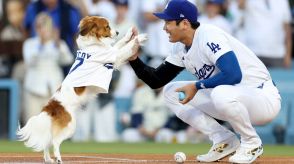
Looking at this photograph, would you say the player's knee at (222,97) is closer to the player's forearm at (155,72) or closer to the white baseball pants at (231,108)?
the white baseball pants at (231,108)

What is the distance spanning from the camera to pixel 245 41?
547 inches

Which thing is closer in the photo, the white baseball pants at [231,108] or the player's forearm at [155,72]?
the white baseball pants at [231,108]

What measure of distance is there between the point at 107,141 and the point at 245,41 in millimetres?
2705

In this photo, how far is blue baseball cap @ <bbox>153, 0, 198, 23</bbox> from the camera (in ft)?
26.6

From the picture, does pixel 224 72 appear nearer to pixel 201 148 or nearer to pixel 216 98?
pixel 216 98

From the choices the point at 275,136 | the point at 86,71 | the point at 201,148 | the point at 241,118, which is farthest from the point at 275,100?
A: the point at 275,136

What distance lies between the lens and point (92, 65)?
8312mm

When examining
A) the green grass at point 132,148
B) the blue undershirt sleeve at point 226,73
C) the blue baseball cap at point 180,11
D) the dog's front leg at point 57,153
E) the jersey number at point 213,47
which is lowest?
the green grass at point 132,148

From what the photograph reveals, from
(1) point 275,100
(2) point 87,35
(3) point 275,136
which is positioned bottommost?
(3) point 275,136

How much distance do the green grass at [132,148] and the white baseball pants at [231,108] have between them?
2.64m

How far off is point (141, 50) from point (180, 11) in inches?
230

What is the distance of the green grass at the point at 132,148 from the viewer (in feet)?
37.8

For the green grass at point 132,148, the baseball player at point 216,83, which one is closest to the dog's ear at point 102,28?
the baseball player at point 216,83

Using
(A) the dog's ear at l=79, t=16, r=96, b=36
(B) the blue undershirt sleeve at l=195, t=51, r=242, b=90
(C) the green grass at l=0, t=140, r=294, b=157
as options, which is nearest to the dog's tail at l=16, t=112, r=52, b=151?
(A) the dog's ear at l=79, t=16, r=96, b=36
